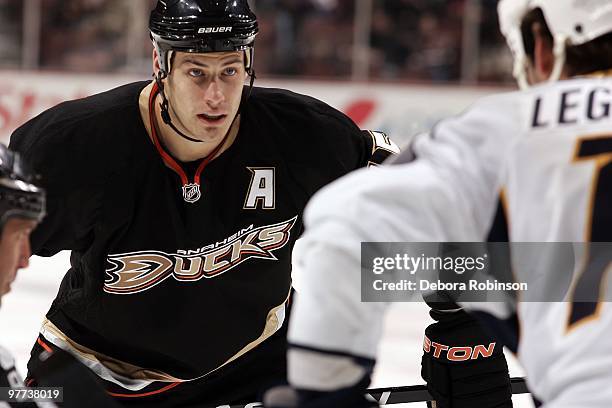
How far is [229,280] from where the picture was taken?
2084 millimetres

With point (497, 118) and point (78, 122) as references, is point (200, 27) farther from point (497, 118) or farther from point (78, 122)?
point (497, 118)

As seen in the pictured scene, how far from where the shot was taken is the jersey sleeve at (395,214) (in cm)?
109

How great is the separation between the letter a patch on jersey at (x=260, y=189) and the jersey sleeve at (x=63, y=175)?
299 mm

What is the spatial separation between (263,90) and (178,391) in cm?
65

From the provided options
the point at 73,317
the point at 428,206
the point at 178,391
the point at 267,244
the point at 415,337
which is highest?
the point at 428,206

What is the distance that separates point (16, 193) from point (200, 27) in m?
0.75

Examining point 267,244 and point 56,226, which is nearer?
point 56,226

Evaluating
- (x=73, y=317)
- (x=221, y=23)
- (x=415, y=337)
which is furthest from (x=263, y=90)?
(x=415, y=337)


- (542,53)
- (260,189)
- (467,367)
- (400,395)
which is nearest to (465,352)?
(467,367)

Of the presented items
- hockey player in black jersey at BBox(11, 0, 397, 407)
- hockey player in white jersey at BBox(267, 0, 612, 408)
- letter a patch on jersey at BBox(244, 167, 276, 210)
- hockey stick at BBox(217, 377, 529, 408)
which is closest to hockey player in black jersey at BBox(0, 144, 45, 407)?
hockey player in white jersey at BBox(267, 0, 612, 408)

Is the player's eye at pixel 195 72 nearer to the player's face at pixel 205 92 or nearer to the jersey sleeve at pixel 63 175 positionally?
the player's face at pixel 205 92

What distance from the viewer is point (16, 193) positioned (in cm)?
131

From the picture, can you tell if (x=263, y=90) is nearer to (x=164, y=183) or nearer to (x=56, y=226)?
(x=164, y=183)

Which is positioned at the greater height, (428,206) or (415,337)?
(428,206)
